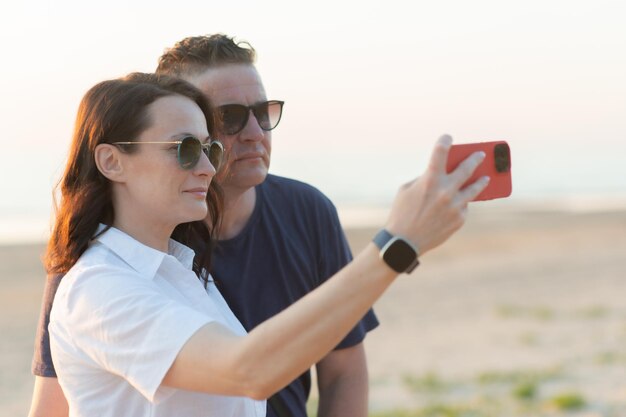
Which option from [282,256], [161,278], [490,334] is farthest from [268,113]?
[490,334]

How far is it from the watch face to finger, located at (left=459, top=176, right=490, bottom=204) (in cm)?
16

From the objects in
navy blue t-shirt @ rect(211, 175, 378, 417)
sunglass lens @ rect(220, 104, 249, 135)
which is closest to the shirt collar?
navy blue t-shirt @ rect(211, 175, 378, 417)

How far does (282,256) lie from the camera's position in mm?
3408

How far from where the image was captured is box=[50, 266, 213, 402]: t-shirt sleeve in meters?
2.25

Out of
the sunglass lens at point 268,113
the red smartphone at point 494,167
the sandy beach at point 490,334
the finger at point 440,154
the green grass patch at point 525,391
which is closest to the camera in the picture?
the finger at point 440,154

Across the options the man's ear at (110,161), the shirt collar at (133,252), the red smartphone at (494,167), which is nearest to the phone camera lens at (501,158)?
the red smartphone at (494,167)

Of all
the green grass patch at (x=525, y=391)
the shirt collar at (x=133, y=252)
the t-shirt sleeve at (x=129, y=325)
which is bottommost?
the green grass patch at (x=525, y=391)

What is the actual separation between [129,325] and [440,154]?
83cm

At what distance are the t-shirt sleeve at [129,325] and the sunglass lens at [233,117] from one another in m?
1.08

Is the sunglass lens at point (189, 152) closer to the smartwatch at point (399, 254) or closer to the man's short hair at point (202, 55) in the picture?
the smartwatch at point (399, 254)

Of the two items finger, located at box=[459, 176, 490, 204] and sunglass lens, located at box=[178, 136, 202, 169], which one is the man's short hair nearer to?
sunglass lens, located at box=[178, 136, 202, 169]

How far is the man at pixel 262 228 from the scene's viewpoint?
3.34 metres

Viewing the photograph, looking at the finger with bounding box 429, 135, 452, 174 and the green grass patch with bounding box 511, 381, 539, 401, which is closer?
the finger with bounding box 429, 135, 452, 174

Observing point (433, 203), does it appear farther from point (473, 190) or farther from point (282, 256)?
point (282, 256)
